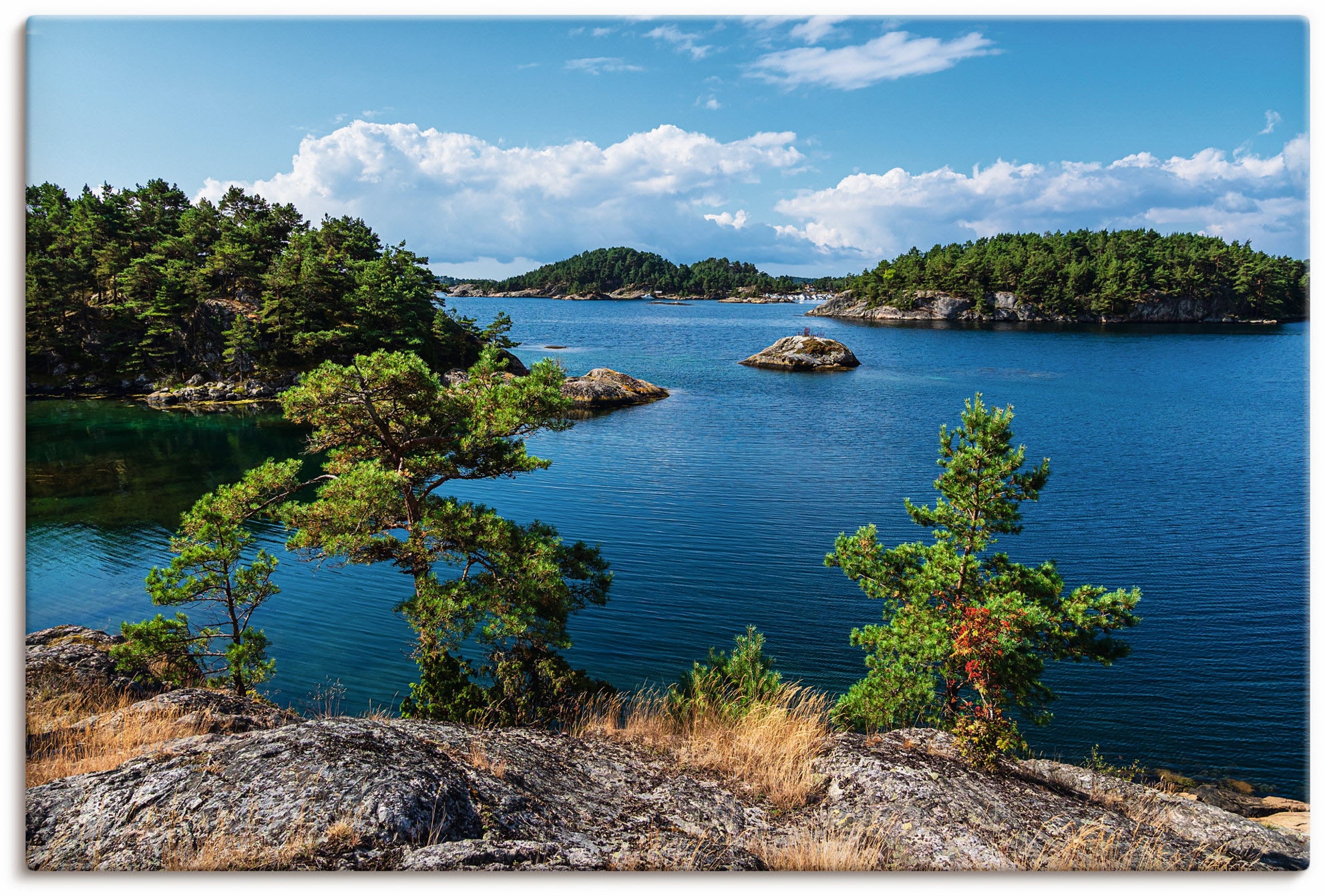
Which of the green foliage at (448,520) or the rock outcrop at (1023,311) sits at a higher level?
the rock outcrop at (1023,311)

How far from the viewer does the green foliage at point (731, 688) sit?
973 cm

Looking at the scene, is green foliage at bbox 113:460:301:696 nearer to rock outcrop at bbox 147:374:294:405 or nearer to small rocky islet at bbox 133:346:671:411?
small rocky islet at bbox 133:346:671:411

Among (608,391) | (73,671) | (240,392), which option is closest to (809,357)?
(608,391)

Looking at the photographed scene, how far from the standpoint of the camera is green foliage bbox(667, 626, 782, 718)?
9727 mm

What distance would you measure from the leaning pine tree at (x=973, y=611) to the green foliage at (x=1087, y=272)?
94140 millimetres

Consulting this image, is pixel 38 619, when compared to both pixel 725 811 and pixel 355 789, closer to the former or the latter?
pixel 355 789

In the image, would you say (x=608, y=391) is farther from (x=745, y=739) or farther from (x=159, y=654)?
(x=745, y=739)

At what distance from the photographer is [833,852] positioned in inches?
243

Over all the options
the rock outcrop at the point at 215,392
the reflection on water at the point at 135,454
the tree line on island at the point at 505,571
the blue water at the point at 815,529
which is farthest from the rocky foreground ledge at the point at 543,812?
the rock outcrop at the point at 215,392

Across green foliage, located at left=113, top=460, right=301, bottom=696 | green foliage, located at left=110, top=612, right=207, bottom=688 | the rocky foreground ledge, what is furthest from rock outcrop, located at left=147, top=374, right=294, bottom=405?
the rocky foreground ledge

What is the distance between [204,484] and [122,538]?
652cm

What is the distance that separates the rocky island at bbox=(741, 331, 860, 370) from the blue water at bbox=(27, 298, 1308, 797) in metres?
11.4

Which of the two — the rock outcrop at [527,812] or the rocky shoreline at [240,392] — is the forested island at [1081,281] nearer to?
the rocky shoreline at [240,392]

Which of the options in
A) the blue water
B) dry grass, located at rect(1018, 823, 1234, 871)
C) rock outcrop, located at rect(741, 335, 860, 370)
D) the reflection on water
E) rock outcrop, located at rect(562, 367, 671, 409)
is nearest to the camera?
dry grass, located at rect(1018, 823, 1234, 871)
